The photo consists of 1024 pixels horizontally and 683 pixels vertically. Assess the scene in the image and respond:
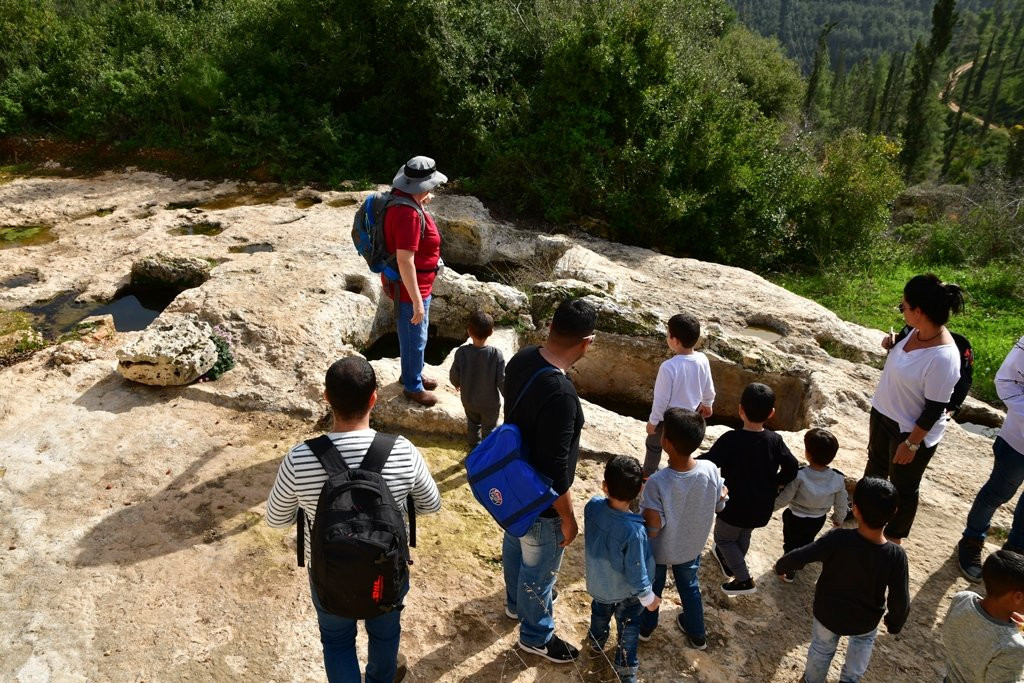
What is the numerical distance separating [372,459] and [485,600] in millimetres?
1782

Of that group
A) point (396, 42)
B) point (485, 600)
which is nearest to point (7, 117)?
point (396, 42)

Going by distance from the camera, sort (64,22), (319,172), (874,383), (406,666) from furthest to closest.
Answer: (64,22) → (319,172) → (874,383) → (406,666)

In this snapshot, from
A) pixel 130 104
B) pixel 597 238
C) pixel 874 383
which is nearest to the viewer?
pixel 874 383

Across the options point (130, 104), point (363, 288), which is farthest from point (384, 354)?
point (130, 104)

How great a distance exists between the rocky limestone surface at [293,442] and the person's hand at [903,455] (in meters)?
0.99

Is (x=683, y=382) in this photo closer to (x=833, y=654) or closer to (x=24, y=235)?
(x=833, y=654)

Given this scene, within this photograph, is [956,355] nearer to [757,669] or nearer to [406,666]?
[757,669]

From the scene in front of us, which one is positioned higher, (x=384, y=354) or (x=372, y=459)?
(x=372, y=459)

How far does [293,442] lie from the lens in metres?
5.09

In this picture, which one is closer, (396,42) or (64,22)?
(396,42)

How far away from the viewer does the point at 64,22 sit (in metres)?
14.6

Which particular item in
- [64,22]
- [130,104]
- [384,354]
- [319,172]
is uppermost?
[64,22]

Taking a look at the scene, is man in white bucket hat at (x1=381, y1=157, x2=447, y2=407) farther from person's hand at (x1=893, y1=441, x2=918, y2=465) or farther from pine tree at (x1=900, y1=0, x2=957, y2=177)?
pine tree at (x1=900, y1=0, x2=957, y2=177)

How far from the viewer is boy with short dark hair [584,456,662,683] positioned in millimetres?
2898
